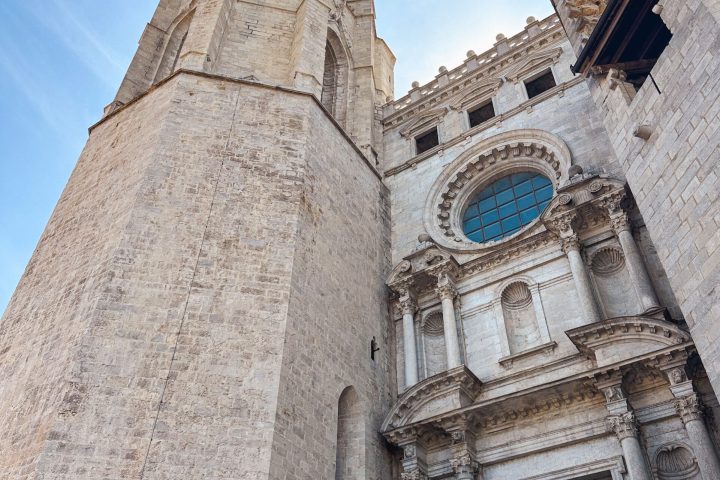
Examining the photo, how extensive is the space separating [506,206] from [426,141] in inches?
131

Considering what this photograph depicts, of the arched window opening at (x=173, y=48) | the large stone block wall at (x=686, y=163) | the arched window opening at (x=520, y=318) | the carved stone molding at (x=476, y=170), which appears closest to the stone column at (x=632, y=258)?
the large stone block wall at (x=686, y=163)

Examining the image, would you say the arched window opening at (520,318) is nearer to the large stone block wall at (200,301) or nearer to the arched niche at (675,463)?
the large stone block wall at (200,301)

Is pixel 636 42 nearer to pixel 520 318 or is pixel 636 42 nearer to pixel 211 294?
pixel 520 318

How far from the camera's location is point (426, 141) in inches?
602

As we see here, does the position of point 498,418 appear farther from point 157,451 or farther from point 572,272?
point 157,451

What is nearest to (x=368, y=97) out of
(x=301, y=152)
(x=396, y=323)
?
(x=301, y=152)

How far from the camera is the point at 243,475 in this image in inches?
309

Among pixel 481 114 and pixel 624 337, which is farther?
pixel 481 114

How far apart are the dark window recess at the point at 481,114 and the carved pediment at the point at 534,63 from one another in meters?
0.75

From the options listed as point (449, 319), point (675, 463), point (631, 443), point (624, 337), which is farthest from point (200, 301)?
point (675, 463)

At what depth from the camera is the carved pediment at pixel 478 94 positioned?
14547 mm

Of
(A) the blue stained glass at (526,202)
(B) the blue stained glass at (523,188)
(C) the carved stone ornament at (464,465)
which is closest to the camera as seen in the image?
(C) the carved stone ornament at (464,465)

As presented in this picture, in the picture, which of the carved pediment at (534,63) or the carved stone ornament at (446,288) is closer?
the carved stone ornament at (446,288)

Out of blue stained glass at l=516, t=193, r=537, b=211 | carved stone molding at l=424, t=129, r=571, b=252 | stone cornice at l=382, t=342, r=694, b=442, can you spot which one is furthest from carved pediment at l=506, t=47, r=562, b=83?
stone cornice at l=382, t=342, r=694, b=442
